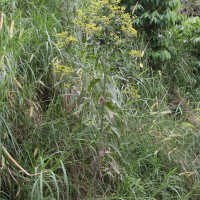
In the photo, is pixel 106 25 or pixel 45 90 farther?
pixel 45 90

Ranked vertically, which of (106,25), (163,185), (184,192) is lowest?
(184,192)

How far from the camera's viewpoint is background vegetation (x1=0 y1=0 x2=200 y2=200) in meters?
1.77

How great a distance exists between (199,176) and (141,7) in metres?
2.64

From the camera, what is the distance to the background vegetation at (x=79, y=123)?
69.5 inches

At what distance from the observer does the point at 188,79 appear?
13.6 feet

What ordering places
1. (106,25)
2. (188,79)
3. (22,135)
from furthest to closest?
(188,79), (22,135), (106,25)

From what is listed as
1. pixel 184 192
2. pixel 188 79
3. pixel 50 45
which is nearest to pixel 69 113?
pixel 50 45

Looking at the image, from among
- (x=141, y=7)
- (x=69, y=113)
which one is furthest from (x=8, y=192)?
(x=141, y=7)

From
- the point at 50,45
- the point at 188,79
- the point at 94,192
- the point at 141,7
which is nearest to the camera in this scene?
the point at 94,192

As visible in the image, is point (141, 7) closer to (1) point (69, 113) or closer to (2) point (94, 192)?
(1) point (69, 113)

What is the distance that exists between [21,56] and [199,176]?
2.18m

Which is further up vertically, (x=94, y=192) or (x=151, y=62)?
(x=151, y=62)

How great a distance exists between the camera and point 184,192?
7.57 feet

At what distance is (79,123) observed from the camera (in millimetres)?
2258
